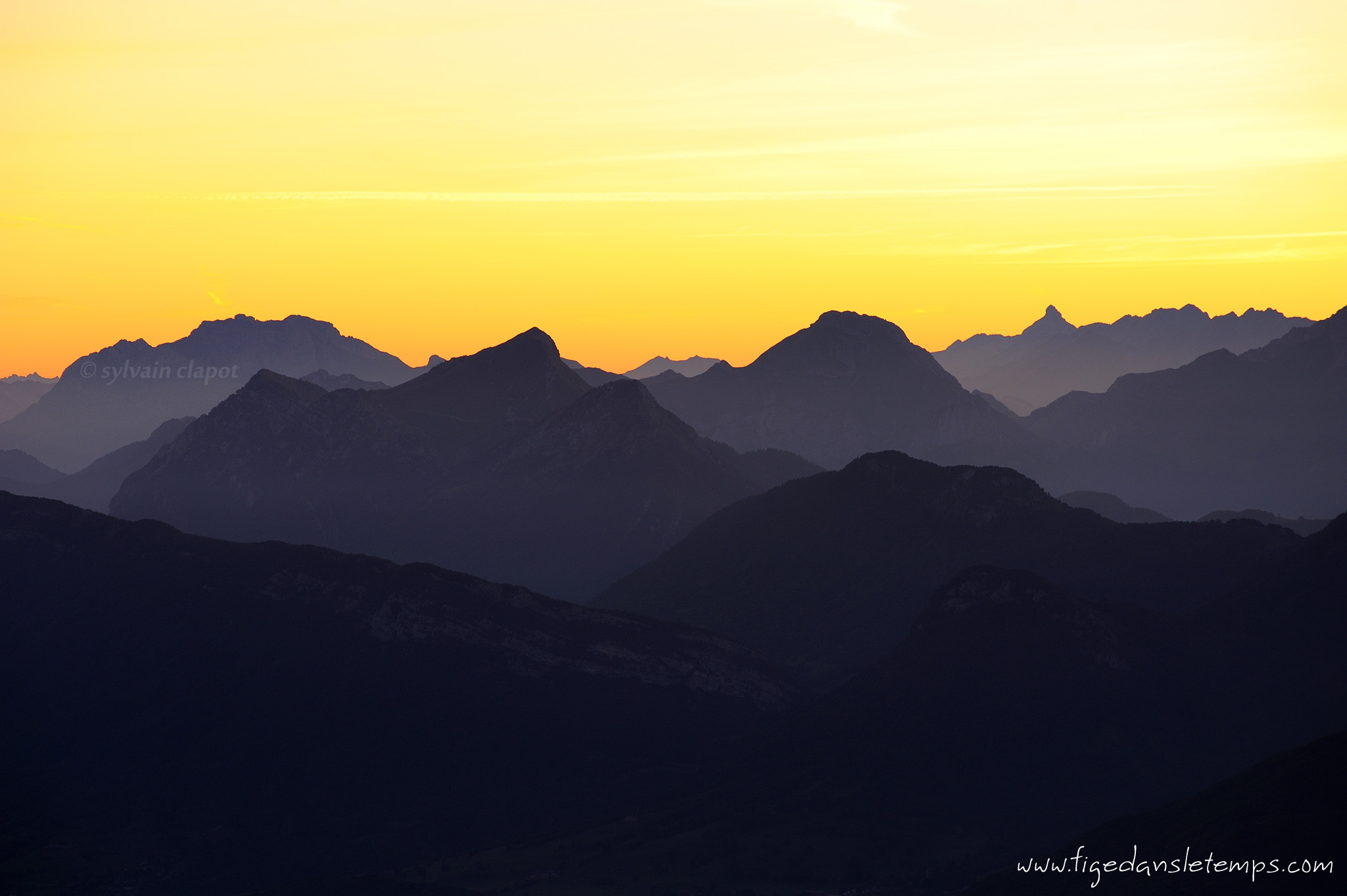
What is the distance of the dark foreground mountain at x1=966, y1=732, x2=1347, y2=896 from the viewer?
5404 inches

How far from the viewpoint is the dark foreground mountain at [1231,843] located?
137 m

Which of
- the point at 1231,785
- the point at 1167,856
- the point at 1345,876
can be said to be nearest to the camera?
the point at 1345,876

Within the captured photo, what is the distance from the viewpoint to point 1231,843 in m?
144

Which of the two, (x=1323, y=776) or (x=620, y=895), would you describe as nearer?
(x=1323, y=776)

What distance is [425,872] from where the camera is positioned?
643 ft

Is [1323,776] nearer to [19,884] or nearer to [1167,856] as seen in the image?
[1167,856]

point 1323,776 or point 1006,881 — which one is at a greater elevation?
point 1323,776

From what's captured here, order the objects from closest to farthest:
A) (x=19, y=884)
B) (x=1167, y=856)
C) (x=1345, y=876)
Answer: (x=1345, y=876) < (x=1167, y=856) < (x=19, y=884)

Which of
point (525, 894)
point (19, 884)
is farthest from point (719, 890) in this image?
point (19, 884)

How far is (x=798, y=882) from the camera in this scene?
187625 millimetres

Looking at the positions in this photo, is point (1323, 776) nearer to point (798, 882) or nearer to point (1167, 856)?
point (1167, 856)

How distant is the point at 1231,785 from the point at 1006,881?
2709 centimetres

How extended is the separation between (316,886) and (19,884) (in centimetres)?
4501

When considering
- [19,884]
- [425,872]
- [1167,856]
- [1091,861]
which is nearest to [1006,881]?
[1091,861]
